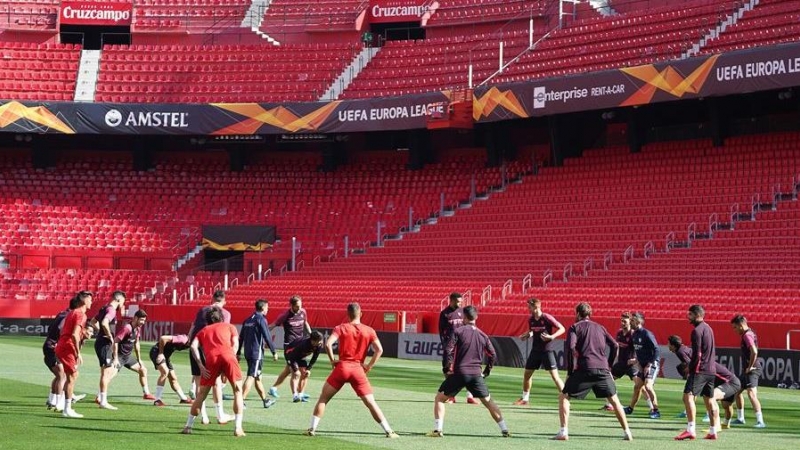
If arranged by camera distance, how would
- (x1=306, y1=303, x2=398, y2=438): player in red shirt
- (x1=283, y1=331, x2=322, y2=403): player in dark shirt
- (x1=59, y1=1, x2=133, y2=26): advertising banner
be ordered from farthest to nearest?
(x1=59, y1=1, x2=133, y2=26): advertising banner → (x1=283, y1=331, x2=322, y2=403): player in dark shirt → (x1=306, y1=303, x2=398, y2=438): player in red shirt

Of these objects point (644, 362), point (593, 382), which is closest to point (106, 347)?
point (593, 382)

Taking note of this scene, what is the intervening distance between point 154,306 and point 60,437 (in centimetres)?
3270

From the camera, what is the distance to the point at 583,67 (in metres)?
48.4

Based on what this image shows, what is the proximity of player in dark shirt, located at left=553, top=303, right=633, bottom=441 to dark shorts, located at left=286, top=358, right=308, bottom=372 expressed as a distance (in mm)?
6185

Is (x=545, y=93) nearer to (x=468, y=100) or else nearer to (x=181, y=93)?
(x=468, y=100)

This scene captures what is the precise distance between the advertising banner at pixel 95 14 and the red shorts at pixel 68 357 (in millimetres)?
45712

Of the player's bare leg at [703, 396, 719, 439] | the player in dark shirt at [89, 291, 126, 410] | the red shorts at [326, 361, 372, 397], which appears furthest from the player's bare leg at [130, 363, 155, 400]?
the player's bare leg at [703, 396, 719, 439]

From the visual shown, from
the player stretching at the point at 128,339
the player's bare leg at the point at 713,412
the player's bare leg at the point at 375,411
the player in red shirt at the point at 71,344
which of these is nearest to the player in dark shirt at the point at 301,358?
the player stretching at the point at 128,339

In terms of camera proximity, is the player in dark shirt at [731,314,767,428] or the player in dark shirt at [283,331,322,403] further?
the player in dark shirt at [283,331,322,403]

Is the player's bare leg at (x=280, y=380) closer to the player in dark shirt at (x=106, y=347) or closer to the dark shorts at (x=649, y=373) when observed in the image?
the player in dark shirt at (x=106, y=347)

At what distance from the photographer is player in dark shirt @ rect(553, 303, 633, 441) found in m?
16.5

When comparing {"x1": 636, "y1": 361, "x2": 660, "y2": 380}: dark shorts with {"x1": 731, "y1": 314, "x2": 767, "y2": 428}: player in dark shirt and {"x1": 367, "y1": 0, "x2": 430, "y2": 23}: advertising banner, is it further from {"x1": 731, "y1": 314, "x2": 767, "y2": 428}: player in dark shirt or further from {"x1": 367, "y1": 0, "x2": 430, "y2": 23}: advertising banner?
{"x1": 367, "y1": 0, "x2": 430, "y2": 23}: advertising banner

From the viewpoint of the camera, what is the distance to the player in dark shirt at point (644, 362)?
67.4 feet

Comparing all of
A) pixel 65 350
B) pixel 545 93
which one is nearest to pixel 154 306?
pixel 545 93
